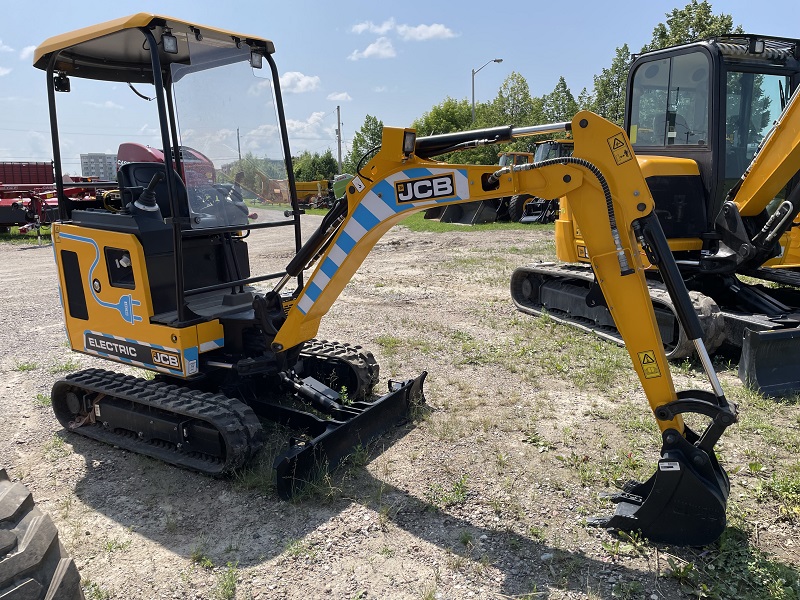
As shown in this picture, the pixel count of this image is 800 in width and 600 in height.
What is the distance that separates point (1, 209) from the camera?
58.8 ft

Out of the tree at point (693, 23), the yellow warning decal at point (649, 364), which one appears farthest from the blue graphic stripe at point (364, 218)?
the tree at point (693, 23)

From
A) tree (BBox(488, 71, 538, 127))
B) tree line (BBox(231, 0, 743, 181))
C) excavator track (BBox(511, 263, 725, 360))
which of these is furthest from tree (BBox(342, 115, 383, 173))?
excavator track (BBox(511, 263, 725, 360))

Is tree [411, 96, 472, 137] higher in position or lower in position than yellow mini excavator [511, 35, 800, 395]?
higher

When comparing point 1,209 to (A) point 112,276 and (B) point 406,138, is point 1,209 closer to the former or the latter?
(A) point 112,276

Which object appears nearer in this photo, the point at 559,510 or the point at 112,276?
the point at 559,510

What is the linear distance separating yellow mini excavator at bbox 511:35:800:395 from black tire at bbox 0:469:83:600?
5456 millimetres

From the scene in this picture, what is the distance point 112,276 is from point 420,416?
2.55 meters

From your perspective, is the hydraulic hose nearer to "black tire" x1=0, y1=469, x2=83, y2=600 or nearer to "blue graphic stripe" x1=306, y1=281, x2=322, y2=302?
"blue graphic stripe" x1=306, y1=281, x2=322, y2=302

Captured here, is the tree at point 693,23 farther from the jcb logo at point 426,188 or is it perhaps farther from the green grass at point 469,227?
the jcb logo at point 426,188

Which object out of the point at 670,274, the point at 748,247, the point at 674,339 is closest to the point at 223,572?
the point at 670,274

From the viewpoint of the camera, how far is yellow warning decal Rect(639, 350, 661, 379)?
3344 millimetres

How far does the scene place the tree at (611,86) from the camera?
123ft

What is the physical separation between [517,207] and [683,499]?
18027 mm

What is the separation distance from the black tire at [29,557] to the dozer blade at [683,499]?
267cm
